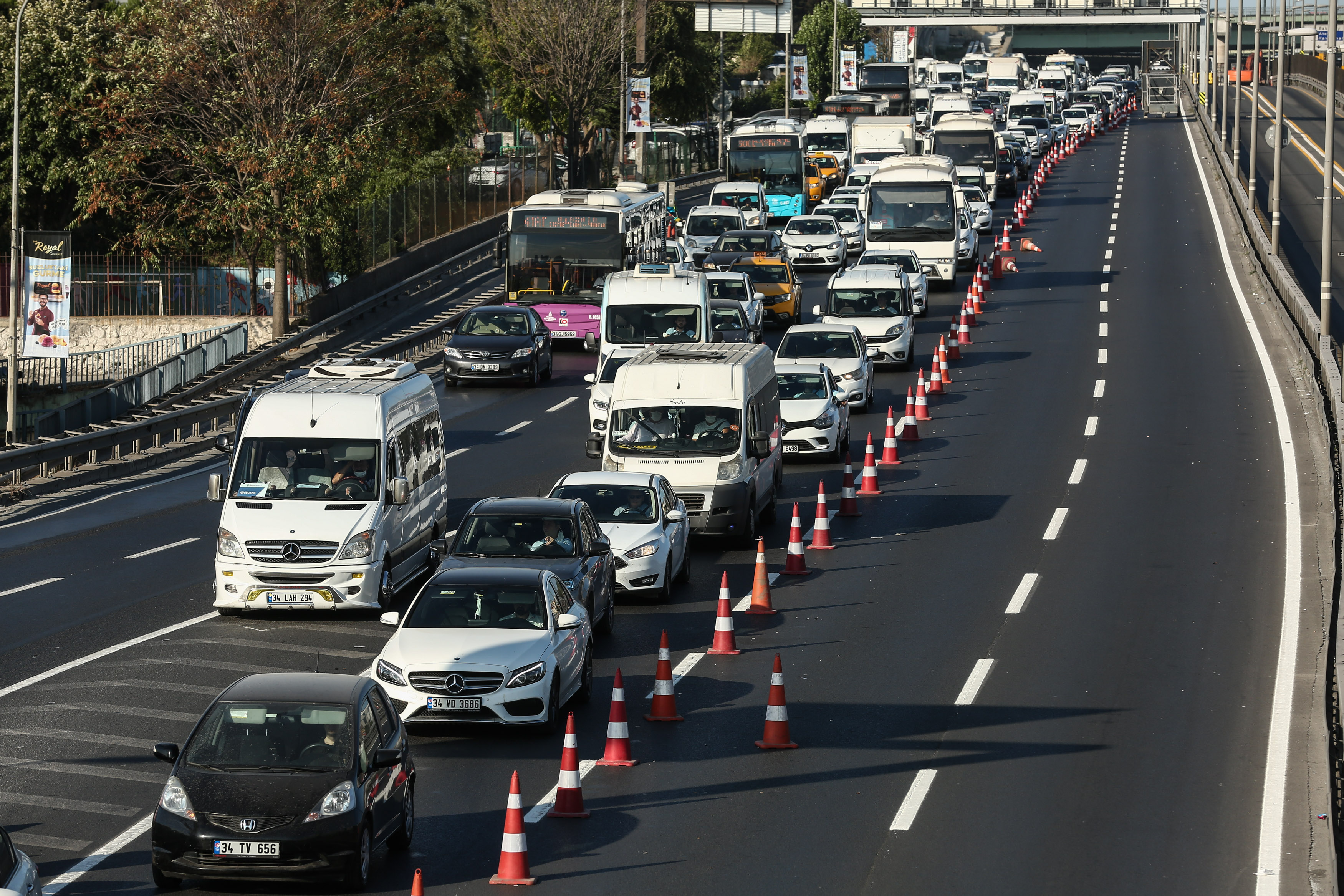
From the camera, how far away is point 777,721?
15219 millimetres

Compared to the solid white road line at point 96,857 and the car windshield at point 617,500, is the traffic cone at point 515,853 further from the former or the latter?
the car windshield at point 617,500

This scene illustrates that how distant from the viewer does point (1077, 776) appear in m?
14.6

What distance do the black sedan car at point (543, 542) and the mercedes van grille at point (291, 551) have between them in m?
1.34

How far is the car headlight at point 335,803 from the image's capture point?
37.4ft

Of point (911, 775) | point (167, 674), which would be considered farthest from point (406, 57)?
point (911, 775)

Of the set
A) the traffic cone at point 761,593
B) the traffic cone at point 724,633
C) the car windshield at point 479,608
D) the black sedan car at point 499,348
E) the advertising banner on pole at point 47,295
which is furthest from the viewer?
the black sedan car at point 499,348

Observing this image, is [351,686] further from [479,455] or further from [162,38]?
[162,38]

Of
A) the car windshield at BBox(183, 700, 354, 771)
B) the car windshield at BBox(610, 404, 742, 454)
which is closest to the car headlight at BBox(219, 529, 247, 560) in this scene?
the car windshield at BBox(610, 404, 742, 454)

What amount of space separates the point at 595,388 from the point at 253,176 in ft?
59.0

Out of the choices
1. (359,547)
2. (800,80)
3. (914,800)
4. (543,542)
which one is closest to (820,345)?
(359,547)

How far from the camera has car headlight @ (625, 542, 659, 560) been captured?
2048cm

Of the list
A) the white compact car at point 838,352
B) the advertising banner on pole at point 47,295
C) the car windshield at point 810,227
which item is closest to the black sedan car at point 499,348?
the white compact car at point 838,352

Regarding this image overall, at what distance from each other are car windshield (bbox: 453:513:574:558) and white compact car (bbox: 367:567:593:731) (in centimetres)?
224

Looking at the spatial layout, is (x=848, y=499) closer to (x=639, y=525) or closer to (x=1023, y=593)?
(x=1023, y=593)
